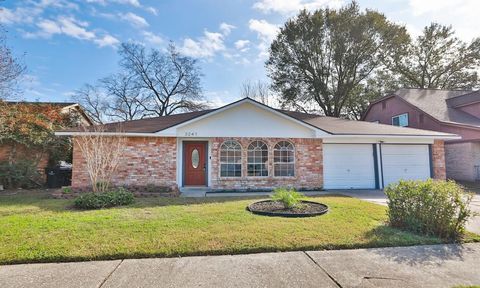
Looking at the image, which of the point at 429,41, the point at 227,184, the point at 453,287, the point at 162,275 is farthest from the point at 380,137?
the point at 429,41

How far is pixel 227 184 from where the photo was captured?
11.9 metres

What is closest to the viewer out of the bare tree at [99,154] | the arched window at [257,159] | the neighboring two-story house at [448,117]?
the bare tree at [99,154]

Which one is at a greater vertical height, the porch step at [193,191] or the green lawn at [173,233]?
the porch step at [193,191]

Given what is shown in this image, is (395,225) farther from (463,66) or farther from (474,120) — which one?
(463,66)

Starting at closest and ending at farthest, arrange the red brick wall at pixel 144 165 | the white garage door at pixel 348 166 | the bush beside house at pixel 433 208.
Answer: the bush beside house at pixel 433 208, the red brick wall at pixel 144 165, the white garage door at pixel 348 166

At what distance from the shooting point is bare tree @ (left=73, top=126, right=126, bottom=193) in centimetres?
900

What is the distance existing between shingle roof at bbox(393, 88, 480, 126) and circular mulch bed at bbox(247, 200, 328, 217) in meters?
15.3

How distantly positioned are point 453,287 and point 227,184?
921 cm

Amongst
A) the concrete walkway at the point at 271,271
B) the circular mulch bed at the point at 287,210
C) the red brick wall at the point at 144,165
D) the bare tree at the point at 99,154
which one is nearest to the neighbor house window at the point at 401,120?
the circular mulch bed at the point at 287,210

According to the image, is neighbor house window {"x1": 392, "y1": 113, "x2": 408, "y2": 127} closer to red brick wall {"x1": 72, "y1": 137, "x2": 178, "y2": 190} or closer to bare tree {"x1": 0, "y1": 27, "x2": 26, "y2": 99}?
red brick wall {"x1": 72, "y1": 137, "x2": 178, "y2": 190}

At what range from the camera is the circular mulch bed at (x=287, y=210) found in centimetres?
672

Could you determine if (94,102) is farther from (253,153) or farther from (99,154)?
(253,153)

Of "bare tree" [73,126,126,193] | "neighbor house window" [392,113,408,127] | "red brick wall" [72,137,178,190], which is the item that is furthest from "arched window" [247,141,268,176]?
"neighbor house window" [392,113,408,127]

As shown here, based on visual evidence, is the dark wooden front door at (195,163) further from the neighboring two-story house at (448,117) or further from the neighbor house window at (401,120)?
the neighbor house window at (401,120)
